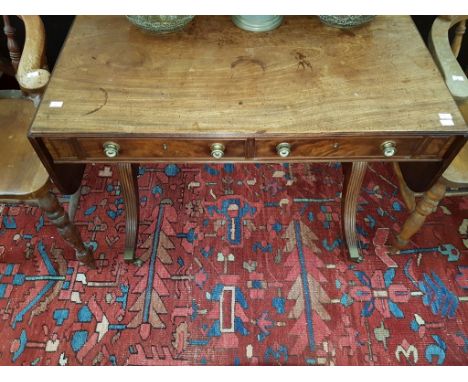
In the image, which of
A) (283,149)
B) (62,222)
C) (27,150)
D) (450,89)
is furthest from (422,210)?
(27,150)

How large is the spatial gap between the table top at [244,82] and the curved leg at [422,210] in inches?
16.3

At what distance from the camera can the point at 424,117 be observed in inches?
46.1

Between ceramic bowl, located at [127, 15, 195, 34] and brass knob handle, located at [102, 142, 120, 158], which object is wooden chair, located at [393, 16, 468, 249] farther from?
brass knob handle, located at [102, 142, 120, 158]

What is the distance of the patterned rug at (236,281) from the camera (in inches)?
63.9

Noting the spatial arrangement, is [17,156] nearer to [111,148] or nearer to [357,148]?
[111,148]

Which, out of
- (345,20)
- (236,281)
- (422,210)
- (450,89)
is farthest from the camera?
(236,281)

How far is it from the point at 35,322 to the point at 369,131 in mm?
1569

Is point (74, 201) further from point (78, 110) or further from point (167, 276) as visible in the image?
point (78, 110)

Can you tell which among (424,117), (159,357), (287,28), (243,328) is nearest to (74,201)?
(159,357)

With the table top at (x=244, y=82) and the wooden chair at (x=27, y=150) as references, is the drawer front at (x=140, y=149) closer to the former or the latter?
the table top at (x=244, y=82)

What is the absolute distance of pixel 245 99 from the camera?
1225 millimetres

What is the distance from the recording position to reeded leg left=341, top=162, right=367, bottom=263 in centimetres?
167

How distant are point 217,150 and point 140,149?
25 cm

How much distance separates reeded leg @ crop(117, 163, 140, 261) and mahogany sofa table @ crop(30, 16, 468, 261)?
10.7 inches
